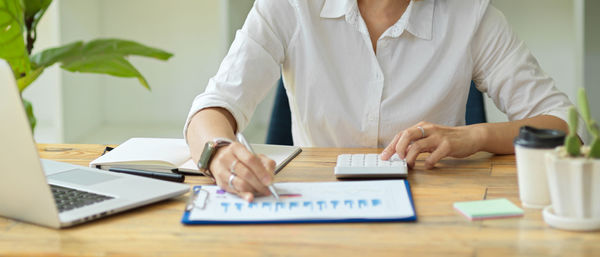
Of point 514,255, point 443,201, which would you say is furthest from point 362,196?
point 514,255

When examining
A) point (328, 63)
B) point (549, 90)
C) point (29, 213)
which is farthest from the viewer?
point (328, 63)

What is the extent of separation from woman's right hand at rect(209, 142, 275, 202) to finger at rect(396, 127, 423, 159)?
28 centimetres

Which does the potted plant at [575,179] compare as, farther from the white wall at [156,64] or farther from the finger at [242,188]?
Result: the white wall at [156,64]

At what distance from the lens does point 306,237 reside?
32.5 inches

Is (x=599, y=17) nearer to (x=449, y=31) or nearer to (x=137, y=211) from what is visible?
(x=449, y=31)

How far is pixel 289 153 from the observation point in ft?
4.39

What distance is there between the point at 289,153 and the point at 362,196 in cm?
38

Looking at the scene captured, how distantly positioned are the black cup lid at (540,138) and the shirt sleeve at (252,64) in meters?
0.65

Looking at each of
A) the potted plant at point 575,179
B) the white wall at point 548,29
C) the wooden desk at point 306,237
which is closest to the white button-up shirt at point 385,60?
the wooden desk at point 306,237

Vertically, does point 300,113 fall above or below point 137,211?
below

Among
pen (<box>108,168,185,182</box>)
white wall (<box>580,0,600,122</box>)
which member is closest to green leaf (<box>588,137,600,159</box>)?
pen (<box>108,168,185,182</box>)

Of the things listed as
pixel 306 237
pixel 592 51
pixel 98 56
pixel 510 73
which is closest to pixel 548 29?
pixel 592 51

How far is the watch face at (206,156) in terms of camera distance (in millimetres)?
1096

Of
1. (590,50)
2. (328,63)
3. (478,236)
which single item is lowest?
(590,50)
